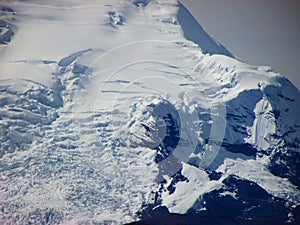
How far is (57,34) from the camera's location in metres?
118

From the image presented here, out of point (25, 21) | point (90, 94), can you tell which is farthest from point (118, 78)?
point (25, 21)

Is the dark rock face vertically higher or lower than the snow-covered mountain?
higher

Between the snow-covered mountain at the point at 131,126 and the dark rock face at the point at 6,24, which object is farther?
the dark rock face at the point at 6,24

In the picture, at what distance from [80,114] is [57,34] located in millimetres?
27397

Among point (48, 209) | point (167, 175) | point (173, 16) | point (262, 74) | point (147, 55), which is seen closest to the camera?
point (48, 209)

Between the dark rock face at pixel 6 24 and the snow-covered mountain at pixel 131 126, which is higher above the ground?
the dark rock face at pixel 6 24

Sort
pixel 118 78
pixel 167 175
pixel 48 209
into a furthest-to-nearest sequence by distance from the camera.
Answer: pixel 118 78
pixel 167 175
pixel 48 209

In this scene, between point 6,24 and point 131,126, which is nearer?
point 131,126

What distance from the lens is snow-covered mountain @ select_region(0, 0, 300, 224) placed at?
87.8 metres

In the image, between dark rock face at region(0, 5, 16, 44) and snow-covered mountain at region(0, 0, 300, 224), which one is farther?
dark rock face at region(0, 5, 16, 44)

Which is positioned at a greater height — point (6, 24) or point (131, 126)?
point (6, 24)

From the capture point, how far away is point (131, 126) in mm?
98500

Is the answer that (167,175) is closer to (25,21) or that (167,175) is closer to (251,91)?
(251,91)

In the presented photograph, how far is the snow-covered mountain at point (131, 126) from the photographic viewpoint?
87812 millimetres
